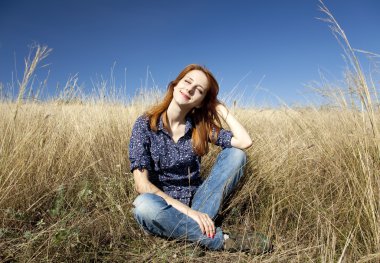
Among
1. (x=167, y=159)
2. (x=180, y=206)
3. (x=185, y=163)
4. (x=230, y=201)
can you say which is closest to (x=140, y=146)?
(x=167, y=159)

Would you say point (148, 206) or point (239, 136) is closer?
point (148, 206)

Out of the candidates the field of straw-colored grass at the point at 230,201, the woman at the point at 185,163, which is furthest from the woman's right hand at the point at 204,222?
the field of straw-colored grass at the point at 230,201

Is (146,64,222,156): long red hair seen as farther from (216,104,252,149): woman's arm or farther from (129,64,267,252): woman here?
(216,104,252,149): woman's arm

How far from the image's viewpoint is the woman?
195 cm

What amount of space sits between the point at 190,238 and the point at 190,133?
2.59ft

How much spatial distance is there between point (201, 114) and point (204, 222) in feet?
2.96

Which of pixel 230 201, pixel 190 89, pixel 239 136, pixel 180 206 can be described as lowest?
pixel 230 201

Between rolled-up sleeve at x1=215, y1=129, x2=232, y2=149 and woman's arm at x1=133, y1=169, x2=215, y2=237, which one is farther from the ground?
rolled-up sleeve at x1=215, y1=129, x2=232, y2=149

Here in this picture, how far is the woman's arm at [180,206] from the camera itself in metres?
1.94

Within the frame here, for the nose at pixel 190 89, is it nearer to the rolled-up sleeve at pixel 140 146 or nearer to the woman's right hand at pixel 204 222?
the rolled-up sleeve at pixel 140 146

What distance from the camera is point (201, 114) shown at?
2.57 m

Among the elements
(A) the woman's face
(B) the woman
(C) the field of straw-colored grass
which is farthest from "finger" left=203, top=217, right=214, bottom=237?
(A) the woman's face

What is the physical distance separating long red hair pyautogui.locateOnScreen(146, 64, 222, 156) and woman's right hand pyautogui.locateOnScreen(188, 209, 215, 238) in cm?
51

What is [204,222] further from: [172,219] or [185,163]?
[185,163]
